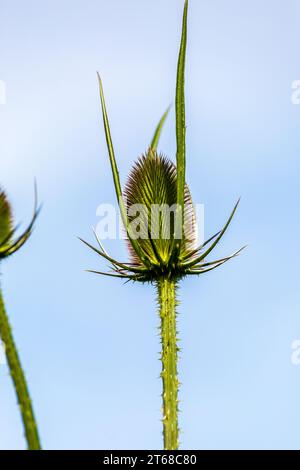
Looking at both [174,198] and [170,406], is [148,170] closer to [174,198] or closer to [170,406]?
[174,198]

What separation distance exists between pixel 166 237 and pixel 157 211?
10.0 inches

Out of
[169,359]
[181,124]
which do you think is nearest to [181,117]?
[181,124]

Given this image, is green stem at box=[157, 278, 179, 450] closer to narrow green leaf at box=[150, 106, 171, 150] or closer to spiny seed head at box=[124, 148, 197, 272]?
spiny seed head at box=[124, 148, 197, 272]

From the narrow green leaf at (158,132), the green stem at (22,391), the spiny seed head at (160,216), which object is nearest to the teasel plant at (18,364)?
the green stem at (22,391)

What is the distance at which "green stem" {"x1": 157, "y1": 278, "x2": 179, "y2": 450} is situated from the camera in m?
3.76

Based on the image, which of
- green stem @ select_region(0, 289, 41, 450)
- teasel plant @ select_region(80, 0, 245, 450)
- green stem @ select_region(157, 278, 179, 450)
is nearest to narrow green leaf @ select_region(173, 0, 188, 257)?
teasel plant @ select_region(80, 0, 245, 450)

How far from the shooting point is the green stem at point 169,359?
3.76 metres

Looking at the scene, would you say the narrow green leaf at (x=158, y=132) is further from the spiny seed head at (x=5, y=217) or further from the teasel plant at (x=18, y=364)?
the teasel plant at (x=18, y=364)

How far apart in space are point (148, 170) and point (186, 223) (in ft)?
1.51
